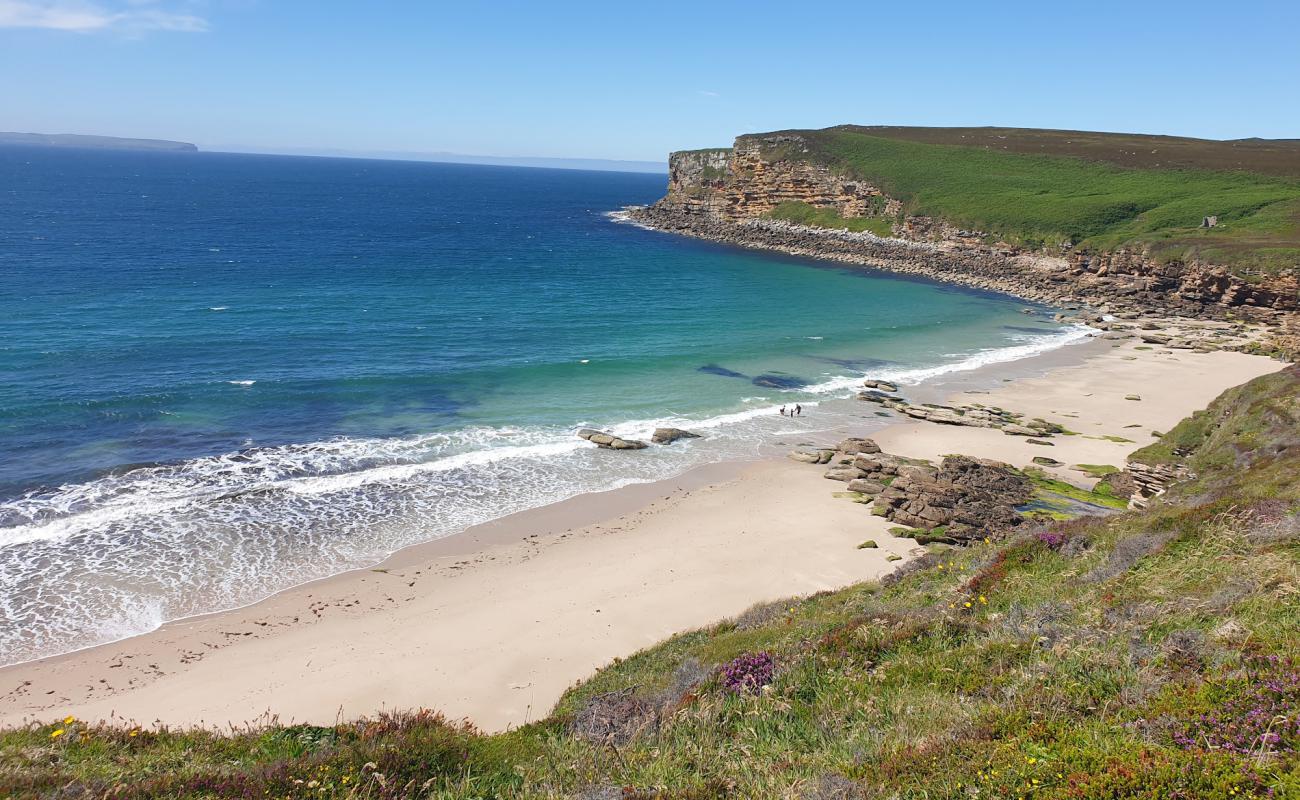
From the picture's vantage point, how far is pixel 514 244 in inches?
4048

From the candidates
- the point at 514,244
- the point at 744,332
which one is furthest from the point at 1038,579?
the point at 514,244

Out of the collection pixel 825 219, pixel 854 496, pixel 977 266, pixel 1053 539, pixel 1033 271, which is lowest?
pixel 854 496

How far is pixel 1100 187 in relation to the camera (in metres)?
103

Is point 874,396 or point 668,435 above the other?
point 874,396

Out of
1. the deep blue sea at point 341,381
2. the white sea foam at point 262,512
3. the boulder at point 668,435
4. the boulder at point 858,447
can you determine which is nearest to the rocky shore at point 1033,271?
the deep blue sea at point 341,381

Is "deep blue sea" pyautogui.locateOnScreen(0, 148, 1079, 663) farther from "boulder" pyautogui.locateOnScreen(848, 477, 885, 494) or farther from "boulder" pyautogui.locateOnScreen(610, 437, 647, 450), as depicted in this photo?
"boulder" pyautogui.locateOnScreen(848, 477, 885, 494)

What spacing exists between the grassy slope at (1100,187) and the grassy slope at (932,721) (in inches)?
2817

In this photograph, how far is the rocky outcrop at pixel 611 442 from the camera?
34.8 metres

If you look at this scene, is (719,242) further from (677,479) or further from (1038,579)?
(1038,579)

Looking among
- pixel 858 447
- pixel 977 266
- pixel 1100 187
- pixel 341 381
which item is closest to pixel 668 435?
pixel 858 447

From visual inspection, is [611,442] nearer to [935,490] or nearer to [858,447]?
[858,447]

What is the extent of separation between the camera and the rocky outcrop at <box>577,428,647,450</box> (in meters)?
34.8

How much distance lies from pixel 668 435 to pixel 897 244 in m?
75.4

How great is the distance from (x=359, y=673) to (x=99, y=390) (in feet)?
91.9
